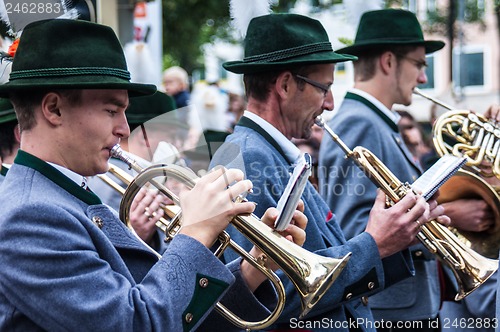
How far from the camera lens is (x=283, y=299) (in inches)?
113

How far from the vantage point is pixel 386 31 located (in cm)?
502

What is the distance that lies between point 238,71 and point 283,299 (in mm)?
1165

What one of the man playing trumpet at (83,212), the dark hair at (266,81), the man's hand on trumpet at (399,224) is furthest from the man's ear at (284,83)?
the man playing trumpet at (83,212)

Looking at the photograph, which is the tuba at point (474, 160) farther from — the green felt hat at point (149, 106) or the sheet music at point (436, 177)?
the green felt hat at point (149, 106)

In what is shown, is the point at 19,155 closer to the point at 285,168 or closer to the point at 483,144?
the point at 285,168

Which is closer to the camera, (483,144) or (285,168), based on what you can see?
(285,168)

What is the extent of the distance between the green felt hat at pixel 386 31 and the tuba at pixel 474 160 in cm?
52

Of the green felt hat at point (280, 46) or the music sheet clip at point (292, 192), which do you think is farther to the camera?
the green felt hat at point (280, 46)

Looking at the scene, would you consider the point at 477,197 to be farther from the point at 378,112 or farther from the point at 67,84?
the point at 67,84

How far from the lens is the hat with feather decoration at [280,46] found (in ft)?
11.5

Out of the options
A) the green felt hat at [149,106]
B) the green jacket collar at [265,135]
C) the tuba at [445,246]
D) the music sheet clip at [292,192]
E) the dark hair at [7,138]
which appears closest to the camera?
the music sheet clip at [292,192]

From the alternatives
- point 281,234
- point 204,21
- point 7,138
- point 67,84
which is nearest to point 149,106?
point 7,138

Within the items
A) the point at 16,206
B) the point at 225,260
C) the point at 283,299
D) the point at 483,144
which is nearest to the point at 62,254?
the point at 16,206

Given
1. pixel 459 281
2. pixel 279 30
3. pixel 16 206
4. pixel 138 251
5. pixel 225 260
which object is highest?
pixel 279 30
